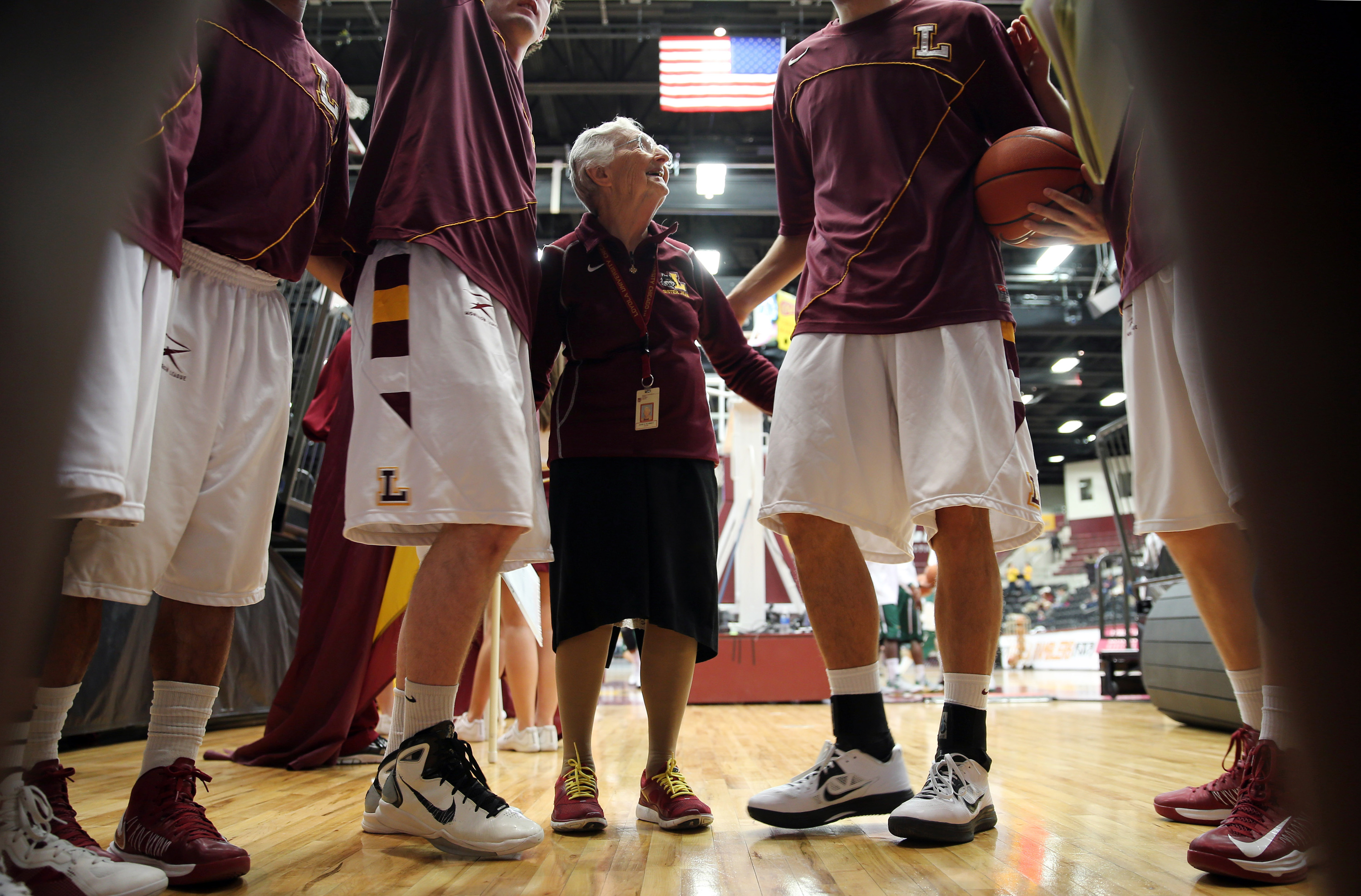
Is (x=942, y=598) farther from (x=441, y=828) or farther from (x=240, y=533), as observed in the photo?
(x=240, y=533)

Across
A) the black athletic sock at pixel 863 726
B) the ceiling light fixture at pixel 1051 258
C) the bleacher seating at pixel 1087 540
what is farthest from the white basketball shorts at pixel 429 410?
the bleacher seating at pixel 1087 540

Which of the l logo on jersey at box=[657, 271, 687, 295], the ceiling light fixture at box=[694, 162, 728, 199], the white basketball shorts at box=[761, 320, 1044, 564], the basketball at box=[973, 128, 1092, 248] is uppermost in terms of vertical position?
the ceiling light fixture at box=[694, 162, 728, 199]

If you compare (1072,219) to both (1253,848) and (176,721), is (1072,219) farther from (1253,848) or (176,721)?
(176,721)

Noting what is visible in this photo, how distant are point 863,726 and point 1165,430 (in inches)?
32.2

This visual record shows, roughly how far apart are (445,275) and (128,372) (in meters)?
0.57

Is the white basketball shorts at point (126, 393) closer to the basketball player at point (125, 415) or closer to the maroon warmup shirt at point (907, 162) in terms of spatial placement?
the basketball player at point (125, 415)

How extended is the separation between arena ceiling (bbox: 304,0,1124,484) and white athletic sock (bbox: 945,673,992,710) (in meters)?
8.06

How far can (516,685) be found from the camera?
3516 millimetres

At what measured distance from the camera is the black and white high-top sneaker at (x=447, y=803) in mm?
Result: 1399

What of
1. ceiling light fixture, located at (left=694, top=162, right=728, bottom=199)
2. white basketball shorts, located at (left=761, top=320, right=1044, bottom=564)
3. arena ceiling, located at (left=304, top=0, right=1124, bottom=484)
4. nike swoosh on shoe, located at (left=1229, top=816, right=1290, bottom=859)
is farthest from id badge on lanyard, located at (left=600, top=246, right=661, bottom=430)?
ceiling light fixture, located at (left=694, top=162, right=728, bottom=199)

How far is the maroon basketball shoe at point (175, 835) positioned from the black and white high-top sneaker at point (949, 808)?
41.2 inches

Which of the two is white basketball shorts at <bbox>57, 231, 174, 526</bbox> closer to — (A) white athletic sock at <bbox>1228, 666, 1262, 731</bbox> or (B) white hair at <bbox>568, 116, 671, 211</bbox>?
(B) white hair at <bbox>568, 116, 671, 211</bbox>

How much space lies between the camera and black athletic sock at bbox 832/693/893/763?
1.71 metres

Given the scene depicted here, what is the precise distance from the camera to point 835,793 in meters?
1.65
